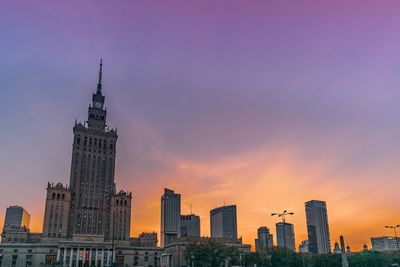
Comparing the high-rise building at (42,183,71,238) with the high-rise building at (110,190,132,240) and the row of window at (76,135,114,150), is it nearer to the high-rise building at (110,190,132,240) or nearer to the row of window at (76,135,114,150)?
the high-rise building at (110,190,132,240)

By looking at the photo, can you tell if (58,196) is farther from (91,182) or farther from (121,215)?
(121,215)

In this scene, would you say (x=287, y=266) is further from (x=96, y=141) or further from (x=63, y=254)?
(x=96, y=141)

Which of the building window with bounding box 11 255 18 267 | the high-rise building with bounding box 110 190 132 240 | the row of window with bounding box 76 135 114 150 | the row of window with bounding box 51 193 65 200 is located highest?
the row of window with bounding box 76 135 114 150

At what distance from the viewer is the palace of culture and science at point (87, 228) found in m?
154

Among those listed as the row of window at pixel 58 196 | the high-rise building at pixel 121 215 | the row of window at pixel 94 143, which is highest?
the row of window at pixel 94 143

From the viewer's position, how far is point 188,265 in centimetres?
14775

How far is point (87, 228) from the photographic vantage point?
575 feet

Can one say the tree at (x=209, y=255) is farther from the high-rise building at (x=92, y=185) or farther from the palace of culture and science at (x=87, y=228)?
the high-rise building at (x=92, y=185)

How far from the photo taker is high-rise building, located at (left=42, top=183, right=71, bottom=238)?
16750 centimetres

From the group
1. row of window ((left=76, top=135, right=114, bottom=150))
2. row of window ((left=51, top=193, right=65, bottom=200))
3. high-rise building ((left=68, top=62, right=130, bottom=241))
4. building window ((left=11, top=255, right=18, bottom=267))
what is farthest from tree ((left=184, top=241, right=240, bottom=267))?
row of window ((left=76, top=135, right=114, bottom=150))

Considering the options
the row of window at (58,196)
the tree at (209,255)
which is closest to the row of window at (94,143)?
the row of window at (58,196)

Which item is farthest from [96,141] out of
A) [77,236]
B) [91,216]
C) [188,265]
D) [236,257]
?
[236,257]

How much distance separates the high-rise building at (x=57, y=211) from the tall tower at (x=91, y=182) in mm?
2943

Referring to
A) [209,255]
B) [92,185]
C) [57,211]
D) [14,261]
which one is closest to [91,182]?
[92,185]
